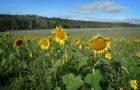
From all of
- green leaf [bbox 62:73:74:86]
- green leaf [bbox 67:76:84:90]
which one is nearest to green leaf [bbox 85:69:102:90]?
green leaf [bbox 67:76:84:90]

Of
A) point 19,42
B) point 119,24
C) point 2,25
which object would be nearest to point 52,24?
point 2,25

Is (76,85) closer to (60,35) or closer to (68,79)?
(68,79)

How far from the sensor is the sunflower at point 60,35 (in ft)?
10.6

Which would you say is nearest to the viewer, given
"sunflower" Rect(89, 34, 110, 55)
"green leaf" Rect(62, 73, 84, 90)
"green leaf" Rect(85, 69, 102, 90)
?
"green leaf" Rect(85, 69, 102, 90)

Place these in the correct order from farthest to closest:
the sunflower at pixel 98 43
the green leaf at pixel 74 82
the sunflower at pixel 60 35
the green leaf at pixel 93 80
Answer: the sunflower at pixel 60 35
the sunflower at pixel 98 43
the green leaf at pixel 74 82
the green leaf at pixel 93 80

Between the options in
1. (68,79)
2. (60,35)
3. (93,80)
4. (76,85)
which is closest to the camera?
(93,80)

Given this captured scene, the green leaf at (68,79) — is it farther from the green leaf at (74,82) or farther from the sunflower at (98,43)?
the sunflower at (98,43)

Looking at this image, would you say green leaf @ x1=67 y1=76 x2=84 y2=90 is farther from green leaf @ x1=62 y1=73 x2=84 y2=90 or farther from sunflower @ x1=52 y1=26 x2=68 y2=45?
sunflower @ x1=52 y1=26 x2=68 y2=45

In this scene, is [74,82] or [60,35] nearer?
[74,82]

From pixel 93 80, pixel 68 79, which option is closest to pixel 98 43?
pixel 68 79

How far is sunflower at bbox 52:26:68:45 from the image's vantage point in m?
3.24

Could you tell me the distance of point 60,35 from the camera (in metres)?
3.30

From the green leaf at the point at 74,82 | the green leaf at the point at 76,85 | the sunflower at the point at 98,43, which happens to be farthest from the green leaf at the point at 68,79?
the sunflower at the point at 98,43

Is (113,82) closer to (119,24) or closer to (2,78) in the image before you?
(2,78)
